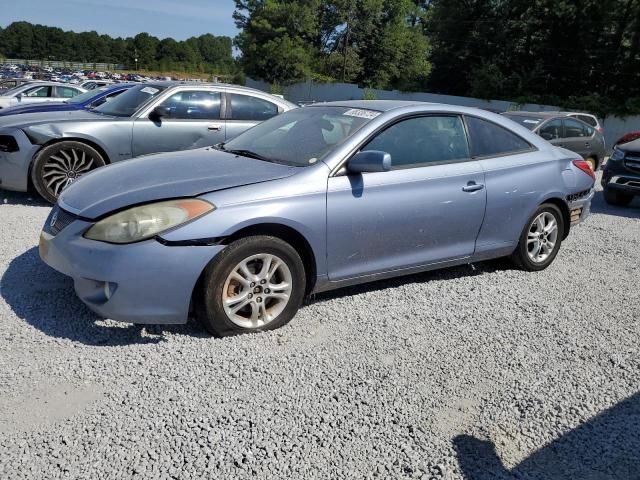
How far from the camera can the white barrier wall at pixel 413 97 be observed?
90.0ft

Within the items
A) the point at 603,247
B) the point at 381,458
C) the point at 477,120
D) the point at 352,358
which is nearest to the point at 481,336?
the point at 352,358

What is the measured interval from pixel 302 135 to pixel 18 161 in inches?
153

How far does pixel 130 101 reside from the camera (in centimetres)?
757

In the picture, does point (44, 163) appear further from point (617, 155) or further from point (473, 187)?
point (617, 155)

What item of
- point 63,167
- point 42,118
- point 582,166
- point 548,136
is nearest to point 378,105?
point 582,166

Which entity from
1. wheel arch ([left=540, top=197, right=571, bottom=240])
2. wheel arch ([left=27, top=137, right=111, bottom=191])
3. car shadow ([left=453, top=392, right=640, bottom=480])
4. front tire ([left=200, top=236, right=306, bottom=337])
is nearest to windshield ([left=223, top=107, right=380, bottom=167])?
front tire ([left=200, top=236, right=306, bottom=337])

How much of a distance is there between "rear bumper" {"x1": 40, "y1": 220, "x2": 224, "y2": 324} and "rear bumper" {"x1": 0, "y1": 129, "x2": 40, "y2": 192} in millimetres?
3688

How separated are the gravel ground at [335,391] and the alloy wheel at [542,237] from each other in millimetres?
734

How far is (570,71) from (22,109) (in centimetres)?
3314

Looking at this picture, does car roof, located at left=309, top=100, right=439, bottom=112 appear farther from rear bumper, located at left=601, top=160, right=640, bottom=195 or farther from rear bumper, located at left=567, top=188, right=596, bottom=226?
rear bumper, located at left=601, top=160, right=640, bottom=195

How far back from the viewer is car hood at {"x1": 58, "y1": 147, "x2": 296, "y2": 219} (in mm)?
3537

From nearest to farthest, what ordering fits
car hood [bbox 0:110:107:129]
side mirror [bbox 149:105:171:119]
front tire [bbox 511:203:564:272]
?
front tire [bbox 511:203:564:272] < car hood [bbox 0:110:107:129] < side mirror [bbox 149:105:171:119]

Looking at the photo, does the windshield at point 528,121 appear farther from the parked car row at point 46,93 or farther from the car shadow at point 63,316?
the parked car row at point 46,93

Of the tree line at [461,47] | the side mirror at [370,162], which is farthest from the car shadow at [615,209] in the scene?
the tree line at [461,47]
